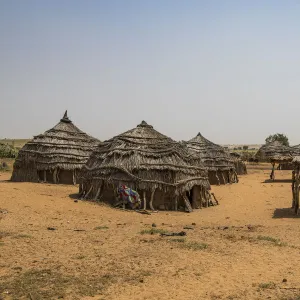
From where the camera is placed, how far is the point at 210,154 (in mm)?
30938

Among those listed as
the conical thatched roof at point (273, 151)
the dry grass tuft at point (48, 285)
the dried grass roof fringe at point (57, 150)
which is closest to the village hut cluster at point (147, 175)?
the dried grass roof fringe at point (57, 150)

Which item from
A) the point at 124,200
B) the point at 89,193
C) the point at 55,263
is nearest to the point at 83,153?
the point at 89,193

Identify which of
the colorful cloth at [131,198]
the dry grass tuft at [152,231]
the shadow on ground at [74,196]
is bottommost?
the dry grass tuft at [152,231]

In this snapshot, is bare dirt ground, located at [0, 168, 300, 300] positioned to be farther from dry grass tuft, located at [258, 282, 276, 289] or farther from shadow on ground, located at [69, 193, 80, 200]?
shadow on ground, located at [69, 193, 80, 200]

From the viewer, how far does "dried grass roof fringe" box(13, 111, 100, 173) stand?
86.4 ft

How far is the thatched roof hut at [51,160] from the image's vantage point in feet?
86.4

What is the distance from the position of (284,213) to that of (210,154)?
14398 mm

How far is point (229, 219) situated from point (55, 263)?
29.1ft

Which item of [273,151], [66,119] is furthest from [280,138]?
[66,119]

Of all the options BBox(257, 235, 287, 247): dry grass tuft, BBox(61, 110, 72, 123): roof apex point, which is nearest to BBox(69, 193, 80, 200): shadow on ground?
BBox(61, 110, 72, 123): roof apex point

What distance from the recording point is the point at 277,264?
8.92 m

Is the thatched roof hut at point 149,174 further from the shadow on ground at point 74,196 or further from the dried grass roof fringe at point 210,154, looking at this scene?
the dried grass roof fringe at point 210,154

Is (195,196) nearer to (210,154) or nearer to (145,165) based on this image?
(145,165)

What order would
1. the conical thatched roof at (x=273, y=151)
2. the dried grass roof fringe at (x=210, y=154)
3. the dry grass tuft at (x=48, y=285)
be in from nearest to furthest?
the dry grass tuft at (x=48, y=285)
the dried grass roof fringe at (x=210, y=154)
the conical thatched roof at (x=273, y=151)
